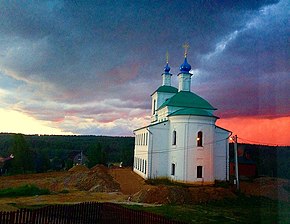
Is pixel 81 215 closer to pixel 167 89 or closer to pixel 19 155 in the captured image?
pixel 167 89

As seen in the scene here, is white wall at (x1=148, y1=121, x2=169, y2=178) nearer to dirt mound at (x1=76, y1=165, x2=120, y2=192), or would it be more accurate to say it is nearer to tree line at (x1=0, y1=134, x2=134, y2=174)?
dirt mound at (x1=76, y1=165, x2=120, y2=192)

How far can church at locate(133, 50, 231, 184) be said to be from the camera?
1045 inches

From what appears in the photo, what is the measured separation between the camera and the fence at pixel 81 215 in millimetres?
10789

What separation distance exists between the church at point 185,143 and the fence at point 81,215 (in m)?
13.6

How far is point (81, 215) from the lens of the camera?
1308 centimetres

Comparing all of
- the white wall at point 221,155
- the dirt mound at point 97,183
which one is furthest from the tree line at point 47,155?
the white wall at point 221,155

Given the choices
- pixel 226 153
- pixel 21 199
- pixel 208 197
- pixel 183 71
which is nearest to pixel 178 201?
pixel 208 197

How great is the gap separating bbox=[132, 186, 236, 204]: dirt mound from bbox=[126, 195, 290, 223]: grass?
71 cm

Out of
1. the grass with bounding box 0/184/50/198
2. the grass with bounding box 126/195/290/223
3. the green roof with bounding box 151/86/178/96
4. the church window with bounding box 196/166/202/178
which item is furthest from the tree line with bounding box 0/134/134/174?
the grass with bounding box 126/195/290/223

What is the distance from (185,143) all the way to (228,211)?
10.0 metres

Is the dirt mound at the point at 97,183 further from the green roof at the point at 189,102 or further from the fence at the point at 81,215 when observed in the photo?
the fence at the point at 81,215

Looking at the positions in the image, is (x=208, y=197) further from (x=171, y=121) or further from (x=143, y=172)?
(x=143, y=172)

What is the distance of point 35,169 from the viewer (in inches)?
2020

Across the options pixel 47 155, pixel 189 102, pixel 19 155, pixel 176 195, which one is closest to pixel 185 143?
pixel 189 102
